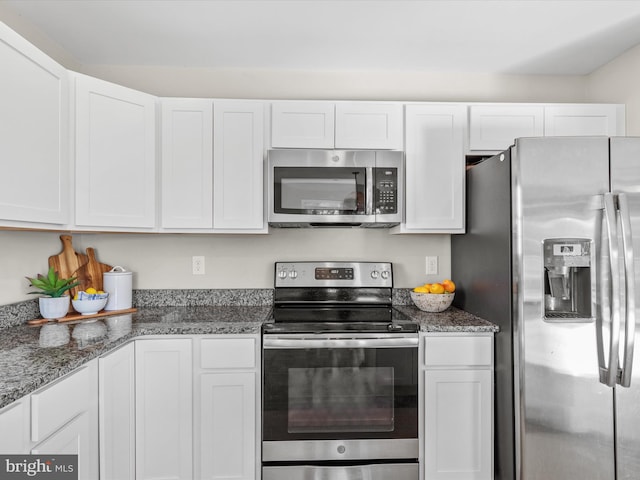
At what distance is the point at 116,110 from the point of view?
2092 millimetres

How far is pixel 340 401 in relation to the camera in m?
1.98

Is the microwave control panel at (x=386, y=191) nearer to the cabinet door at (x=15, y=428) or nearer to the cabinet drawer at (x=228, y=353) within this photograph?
the cabinet drawer at (x=228, y=353)

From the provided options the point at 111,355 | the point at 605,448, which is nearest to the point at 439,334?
the point at 605,448

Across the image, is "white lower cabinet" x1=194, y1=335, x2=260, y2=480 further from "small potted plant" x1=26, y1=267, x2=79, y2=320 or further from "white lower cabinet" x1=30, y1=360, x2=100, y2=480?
"small potted plant" x1=26, y1=267, x2=79, y2=320

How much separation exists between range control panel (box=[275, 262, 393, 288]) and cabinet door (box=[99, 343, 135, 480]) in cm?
99

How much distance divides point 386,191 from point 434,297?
679 millimetres

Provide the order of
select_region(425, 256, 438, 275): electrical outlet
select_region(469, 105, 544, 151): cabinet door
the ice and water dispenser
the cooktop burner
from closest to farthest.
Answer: the ice and water dispenser < select_region(469, 105, 544, 151): cabinet door < the cooktop burner < select_region(425, 256, 438, 275): electrical outlet

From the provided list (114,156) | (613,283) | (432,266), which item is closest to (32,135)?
(114,156)

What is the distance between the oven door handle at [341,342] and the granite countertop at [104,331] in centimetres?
8

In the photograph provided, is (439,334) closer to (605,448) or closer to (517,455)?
(517,455)

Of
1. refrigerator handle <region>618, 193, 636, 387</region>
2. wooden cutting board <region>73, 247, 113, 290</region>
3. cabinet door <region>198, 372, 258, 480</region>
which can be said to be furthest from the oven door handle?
wooden cutting board <region>73, 247, 113, 290</region>

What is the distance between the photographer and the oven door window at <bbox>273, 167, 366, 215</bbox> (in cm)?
222

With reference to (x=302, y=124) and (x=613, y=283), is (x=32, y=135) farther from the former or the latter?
(x=613, y=283)

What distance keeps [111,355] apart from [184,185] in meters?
1.00
